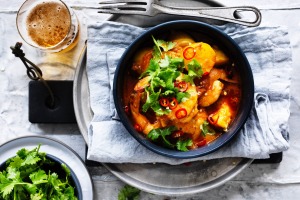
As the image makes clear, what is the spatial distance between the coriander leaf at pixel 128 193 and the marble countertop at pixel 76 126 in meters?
0.03

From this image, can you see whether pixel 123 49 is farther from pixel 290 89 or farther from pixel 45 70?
pixel 290 89

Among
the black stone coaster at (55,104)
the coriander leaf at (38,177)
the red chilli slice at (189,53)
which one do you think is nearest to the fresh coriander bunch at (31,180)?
the coriander leaf at (38,177)

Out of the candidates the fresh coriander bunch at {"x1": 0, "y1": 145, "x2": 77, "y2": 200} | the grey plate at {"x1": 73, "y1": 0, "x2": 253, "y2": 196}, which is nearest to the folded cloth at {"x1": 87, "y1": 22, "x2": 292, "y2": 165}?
the grey plate at {"x1": 73, "y1": 0, "x2": 253, "y2": 196}

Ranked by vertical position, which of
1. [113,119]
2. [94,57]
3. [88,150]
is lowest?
[88,150]

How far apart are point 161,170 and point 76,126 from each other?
34 cm

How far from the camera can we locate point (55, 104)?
1.76 m

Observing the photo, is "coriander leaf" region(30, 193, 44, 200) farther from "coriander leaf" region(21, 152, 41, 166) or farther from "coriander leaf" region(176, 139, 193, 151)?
"coriander leaf" region(176, 139, 193, 151)

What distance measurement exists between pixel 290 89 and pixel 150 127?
0.54m

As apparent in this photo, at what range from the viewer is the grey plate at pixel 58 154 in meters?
1.74

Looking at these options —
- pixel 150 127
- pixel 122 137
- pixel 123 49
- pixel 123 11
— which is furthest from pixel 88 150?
pixel 123 11

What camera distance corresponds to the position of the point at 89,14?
181cm

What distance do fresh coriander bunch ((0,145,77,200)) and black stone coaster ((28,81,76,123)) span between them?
135mm

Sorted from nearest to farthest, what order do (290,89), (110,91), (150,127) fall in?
(150,127), (110,91), (290,89)

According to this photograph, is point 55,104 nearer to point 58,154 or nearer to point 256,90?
point 58,154
